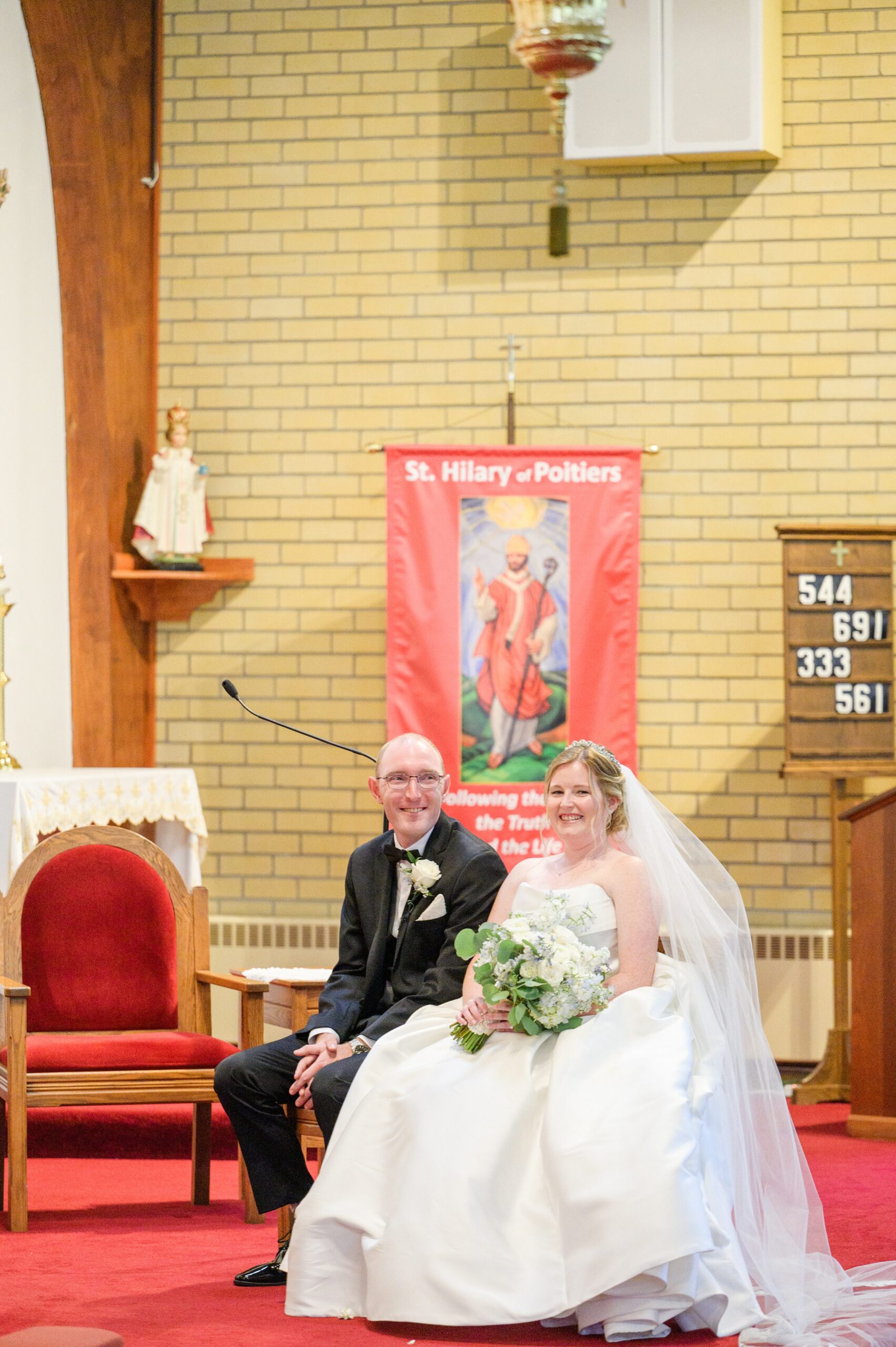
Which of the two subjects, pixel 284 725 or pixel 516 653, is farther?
pixel 516 653

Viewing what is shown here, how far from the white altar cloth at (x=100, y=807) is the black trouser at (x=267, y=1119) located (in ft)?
3.59

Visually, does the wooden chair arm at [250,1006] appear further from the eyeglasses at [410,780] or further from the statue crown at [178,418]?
the statue crown at [178,418]

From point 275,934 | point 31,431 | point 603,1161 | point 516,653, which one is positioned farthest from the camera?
point 275,934

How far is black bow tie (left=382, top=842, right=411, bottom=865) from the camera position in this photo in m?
4.02

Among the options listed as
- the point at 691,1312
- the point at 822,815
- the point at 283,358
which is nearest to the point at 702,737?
the point at 822,815

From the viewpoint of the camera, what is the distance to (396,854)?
403cm

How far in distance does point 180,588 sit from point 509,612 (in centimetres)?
152

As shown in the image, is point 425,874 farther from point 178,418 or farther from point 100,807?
point 178,418

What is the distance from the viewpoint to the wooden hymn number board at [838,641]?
6105 mm

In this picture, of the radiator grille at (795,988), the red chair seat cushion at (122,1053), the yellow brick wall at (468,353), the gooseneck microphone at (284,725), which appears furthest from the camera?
the yellow brick wall at (468,353)

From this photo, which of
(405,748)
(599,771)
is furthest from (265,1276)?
(599,771)

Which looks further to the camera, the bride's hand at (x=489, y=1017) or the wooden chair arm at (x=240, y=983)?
the wooden chair arm at (x=240, y=983)

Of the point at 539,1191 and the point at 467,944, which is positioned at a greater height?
the point at 467,944

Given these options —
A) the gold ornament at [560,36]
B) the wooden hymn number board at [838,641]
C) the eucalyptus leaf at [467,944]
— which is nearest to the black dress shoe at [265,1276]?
the eucalyptus leaf at [467,944]
